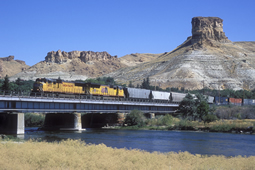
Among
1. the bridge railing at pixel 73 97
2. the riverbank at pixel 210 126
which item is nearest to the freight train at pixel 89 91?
the bridge railing at pixel 73 97

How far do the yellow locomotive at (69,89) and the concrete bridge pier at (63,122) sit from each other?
447 cm

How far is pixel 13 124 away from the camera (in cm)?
5022

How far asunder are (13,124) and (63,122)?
14.9m

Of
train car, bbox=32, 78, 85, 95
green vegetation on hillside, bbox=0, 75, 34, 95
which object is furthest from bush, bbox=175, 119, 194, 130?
green vegetation on hillside, bbox=0, 75, 34, 95

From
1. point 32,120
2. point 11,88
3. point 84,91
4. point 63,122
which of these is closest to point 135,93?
point 84,91

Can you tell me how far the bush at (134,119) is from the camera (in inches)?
2852

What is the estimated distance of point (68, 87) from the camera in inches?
2544

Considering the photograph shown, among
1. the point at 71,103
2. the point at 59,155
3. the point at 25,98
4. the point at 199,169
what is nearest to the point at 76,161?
the point at 59,155

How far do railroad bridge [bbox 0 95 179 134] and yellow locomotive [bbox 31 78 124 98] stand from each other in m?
1.63

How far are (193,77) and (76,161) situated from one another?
178899 mm

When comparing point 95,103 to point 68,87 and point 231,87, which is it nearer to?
point 68,87

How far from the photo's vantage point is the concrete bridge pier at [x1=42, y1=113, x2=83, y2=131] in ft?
203

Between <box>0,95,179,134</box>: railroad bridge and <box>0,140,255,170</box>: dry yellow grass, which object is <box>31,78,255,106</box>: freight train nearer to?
<box>0,95,179,134</box>: railroad bridge

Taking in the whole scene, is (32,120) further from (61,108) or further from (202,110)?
(202,110)
